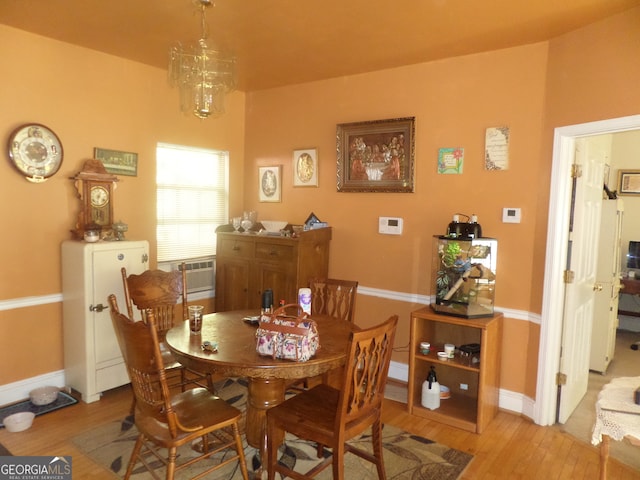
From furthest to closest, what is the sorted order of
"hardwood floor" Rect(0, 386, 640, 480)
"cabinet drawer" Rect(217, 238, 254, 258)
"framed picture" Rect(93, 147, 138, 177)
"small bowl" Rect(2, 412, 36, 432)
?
"cabinet drawer" Rect(217, 238, 254, 258)
"framed picture" Rect(93, 147, 138, 177)
"small bowl" Rect(2, 412, 36, 432)
"hardwood floor" Rect(0, 386, 640, 480)

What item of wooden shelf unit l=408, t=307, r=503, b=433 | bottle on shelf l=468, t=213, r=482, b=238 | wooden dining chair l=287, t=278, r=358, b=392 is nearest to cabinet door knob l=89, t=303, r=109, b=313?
wooden dining chair l=287, t=278, r=358, b=392

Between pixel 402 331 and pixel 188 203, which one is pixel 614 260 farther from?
pixel 188 203

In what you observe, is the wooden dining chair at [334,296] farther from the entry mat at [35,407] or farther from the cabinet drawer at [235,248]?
the entry mat at [35,407]

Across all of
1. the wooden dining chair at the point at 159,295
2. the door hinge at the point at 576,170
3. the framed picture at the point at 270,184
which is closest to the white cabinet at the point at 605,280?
the door hinge at the point at 576,170

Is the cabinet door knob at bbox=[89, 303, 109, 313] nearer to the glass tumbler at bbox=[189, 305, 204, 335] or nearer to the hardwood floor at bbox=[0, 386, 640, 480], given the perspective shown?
the hardwood floor at bbox=[0, 386, 640, 480]

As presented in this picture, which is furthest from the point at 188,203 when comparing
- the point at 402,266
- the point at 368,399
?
the point at 368,399

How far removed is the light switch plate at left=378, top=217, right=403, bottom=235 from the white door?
4.32ft

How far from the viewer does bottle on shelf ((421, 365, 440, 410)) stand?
3.26 meters

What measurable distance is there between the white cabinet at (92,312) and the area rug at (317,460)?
1.72ft

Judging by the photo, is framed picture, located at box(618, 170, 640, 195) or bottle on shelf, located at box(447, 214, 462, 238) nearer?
bottle on shelf, located at box(447, 214, 462, 238)

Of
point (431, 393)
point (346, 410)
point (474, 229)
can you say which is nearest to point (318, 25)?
point (474, 229)

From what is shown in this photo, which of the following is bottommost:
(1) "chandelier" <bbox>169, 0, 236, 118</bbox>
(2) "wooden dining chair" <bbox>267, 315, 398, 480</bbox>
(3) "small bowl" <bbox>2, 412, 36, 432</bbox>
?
(3) "small bowl" <bbox>2, 412, 36, 432</bbox>

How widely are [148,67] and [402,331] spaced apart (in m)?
3.32

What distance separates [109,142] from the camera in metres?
3.71
